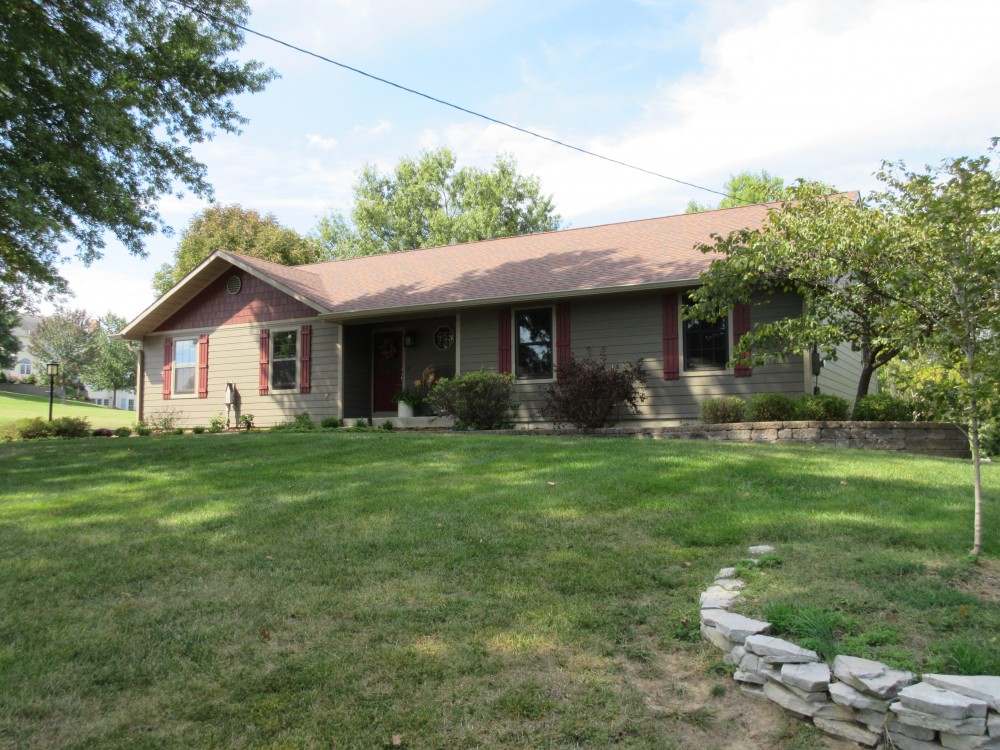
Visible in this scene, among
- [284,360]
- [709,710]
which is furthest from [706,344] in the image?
[709,710]

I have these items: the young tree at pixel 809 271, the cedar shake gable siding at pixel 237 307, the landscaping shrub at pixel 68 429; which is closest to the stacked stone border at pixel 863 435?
the young tree at pixel 809 271

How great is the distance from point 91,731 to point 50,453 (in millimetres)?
9937

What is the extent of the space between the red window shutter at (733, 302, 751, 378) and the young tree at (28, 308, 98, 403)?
4975 cm

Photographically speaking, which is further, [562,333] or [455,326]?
[455,326]

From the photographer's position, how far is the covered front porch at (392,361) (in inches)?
614

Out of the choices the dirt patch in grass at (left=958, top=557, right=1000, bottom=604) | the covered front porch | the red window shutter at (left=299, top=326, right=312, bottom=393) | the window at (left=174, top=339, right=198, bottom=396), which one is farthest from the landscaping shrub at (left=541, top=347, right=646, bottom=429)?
the window at (left=174, top=339, right=198, bottom=396)

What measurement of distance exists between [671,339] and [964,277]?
8.38 m

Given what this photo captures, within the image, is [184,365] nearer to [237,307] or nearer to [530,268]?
[237,307]

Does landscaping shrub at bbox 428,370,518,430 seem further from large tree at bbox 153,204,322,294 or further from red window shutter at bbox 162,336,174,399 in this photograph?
large tree at bbox 153,204,322,294

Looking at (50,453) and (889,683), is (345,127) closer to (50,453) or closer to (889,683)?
(50,453)

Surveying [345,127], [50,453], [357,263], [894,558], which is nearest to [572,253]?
[345,127]

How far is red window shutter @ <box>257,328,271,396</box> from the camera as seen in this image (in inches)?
653

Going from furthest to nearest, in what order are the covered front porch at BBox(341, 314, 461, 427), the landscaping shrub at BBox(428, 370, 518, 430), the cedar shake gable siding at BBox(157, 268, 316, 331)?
the cedar shake gable siding at BBox(157, 268, 316, 331)
the covered front porch at BBox(341, 314, 461, 427)
the landscaping shrub at BBox(428, 370, 518, 430)

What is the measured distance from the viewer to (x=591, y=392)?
40.3ft
